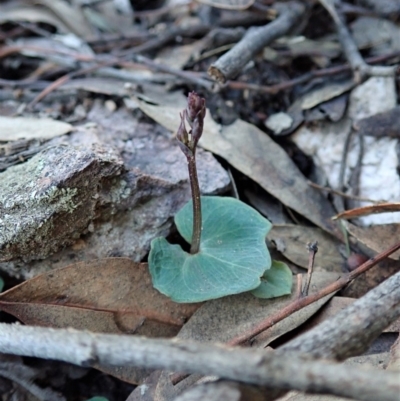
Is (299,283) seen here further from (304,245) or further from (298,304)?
(304,245)

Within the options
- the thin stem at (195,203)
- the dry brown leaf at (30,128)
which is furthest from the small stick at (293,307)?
the dry brown leaf at (30,128)

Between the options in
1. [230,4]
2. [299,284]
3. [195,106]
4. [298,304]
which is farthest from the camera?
[230,4]

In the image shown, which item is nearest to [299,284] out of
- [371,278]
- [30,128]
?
[371,278]

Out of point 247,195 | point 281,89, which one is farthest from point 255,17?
point 247,195

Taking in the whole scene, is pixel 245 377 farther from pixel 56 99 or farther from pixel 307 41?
pixel 307 41

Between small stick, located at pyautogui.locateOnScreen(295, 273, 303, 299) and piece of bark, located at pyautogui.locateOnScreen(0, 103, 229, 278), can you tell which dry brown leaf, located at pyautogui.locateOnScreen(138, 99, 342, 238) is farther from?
small stick, located at pyautogui.locateOnScreen(295, 273, 303, 299)
